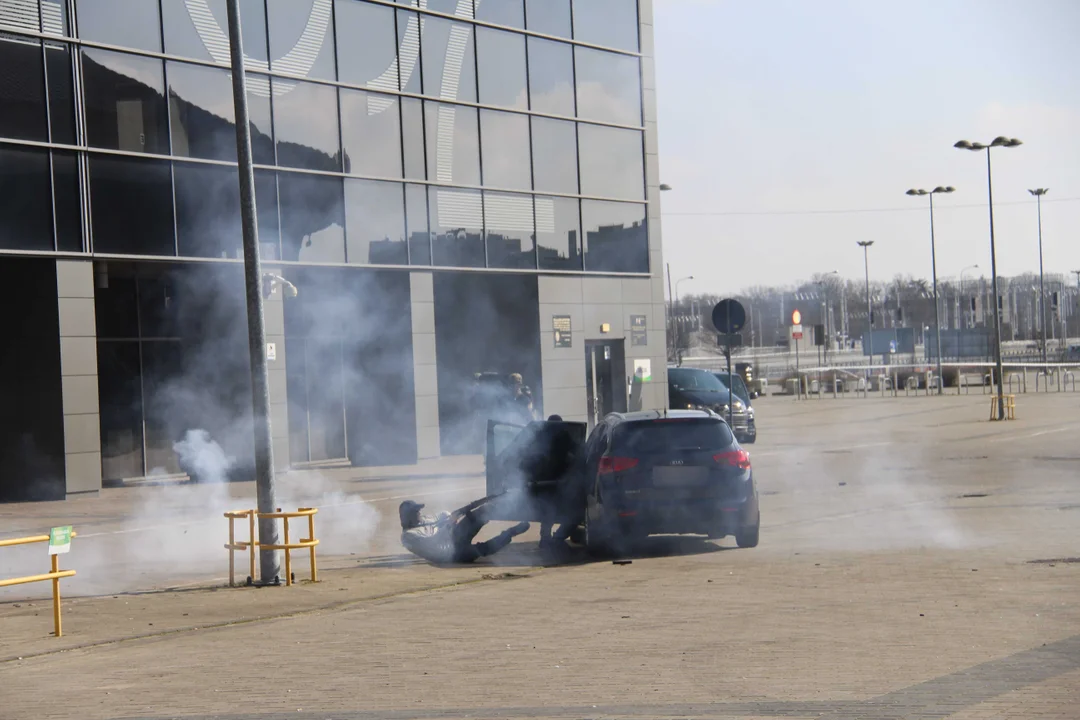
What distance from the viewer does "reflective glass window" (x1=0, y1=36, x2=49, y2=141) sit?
1836 cm

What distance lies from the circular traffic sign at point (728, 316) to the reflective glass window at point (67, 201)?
9.93 metres

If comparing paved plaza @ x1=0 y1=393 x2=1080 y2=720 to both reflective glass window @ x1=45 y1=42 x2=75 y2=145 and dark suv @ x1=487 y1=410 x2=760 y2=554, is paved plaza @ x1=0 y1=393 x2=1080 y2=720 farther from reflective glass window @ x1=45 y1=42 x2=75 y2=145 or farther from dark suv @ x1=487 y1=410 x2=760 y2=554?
reflective glass window @ x1=45 y1=42 x2=75 y2=145

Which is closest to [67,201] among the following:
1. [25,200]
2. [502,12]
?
[25,200]

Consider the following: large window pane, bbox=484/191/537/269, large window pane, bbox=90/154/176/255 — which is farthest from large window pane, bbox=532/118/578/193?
large window pane, bbox=90/154/176/255

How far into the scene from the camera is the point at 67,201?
1903cm

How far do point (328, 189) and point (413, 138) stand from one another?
2.36 m

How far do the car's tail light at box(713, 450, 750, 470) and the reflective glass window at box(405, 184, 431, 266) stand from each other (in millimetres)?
13007

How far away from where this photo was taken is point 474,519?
41.2ft

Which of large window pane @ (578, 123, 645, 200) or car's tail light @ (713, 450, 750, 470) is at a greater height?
large window pane @ (578, 123, 645, 200)

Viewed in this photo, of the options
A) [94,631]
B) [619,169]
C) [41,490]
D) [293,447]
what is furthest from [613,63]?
[94,631]

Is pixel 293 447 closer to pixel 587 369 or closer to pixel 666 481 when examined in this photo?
pixel 587 369

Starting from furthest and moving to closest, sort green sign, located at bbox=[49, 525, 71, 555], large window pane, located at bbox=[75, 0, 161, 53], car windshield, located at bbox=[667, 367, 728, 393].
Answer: car windshield, located at bbox=[667, 367, 728, 393], large window pane, located at bbox=[75, 0, 161, 53], green sign, located at bbox=[49, 525, 71, 555]

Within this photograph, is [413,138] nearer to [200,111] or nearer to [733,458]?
[200,111]

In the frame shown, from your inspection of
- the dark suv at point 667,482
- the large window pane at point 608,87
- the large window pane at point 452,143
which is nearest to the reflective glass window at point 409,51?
the large window pane at point 452,143
